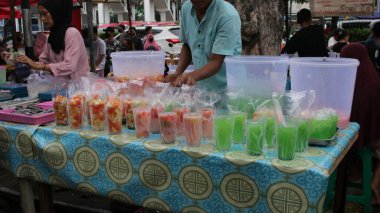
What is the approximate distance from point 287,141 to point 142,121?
71 cm

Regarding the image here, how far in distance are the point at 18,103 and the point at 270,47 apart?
2799 mm

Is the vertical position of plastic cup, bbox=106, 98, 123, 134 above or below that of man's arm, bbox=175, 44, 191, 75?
below

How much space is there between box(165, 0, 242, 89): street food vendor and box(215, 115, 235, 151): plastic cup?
56 centimetres

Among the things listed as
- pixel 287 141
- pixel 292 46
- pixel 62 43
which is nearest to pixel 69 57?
pixel 62 43

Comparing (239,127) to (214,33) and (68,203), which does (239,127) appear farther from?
(68,203)

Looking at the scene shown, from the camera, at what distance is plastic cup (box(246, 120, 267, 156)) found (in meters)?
1.53

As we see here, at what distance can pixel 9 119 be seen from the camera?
2.27 m

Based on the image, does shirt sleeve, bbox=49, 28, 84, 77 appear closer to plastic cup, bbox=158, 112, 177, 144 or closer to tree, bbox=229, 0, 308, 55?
plastic cup, bbox=158, 112, 177, 144

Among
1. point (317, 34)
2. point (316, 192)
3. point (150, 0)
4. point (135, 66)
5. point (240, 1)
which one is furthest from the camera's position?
point (150, 0)

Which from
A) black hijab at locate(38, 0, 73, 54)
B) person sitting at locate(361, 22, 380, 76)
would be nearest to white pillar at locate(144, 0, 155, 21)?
person sitting at locate(361, 22, 380, 76)

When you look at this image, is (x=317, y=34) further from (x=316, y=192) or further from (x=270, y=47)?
(x=316, y=192)

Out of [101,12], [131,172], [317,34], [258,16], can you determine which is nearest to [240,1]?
[258,16]

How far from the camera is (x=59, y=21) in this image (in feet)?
9.61

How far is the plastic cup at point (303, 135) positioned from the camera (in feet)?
5.04
